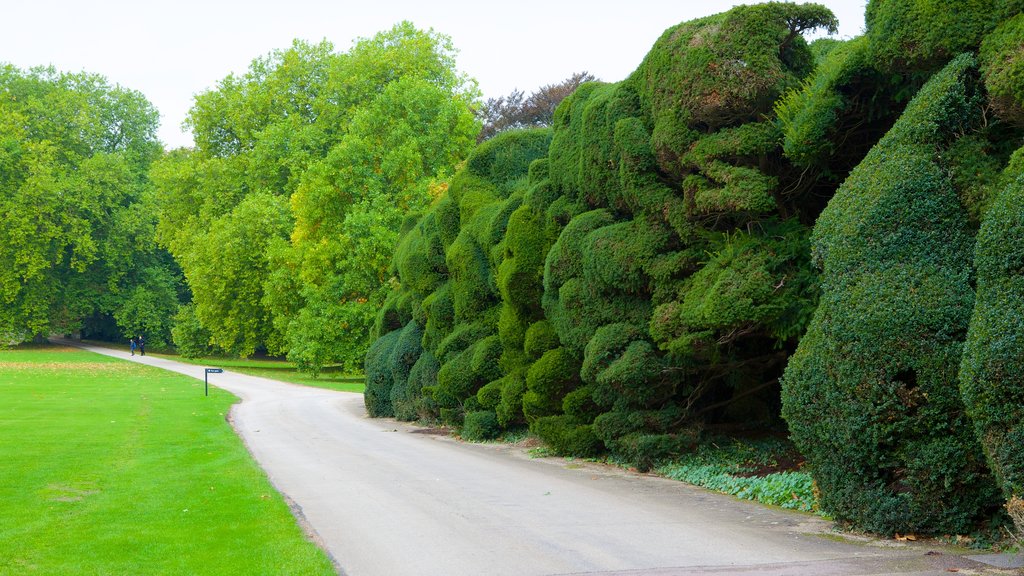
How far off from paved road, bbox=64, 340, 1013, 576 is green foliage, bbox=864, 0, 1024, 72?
4696 mm

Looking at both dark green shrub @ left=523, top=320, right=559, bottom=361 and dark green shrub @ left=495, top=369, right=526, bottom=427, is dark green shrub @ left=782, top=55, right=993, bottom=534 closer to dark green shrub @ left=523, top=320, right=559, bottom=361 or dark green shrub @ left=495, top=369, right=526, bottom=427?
dark green shrub @ left=523, top=320, right=559, bottom=361

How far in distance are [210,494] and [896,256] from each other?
9033 mm

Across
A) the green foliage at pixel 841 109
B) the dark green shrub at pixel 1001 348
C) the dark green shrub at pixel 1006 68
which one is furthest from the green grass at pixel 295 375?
the dark green shrub at pixel 1001 348

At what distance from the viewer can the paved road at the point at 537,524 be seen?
7.88 m

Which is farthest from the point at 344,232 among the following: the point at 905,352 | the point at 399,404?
the point at 905,352

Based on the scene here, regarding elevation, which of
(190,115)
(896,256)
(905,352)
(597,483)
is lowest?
(597,483)

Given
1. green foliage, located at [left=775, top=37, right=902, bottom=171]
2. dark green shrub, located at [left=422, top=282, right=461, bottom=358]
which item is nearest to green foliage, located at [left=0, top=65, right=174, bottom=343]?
dark green shrub, located at [left=422, top=282, right=461, bottom=358]

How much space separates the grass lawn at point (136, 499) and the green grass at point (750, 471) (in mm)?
5664

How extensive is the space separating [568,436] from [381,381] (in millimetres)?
11865

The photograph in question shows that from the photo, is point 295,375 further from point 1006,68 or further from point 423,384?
point 1006,68

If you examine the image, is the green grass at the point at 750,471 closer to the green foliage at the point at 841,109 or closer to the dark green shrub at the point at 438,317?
the green foliage at the point at 841,109

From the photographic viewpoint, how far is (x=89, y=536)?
30.7 feet

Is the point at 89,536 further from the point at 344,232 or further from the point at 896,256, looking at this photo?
the point at 344,232

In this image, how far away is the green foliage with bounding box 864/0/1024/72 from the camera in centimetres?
848
